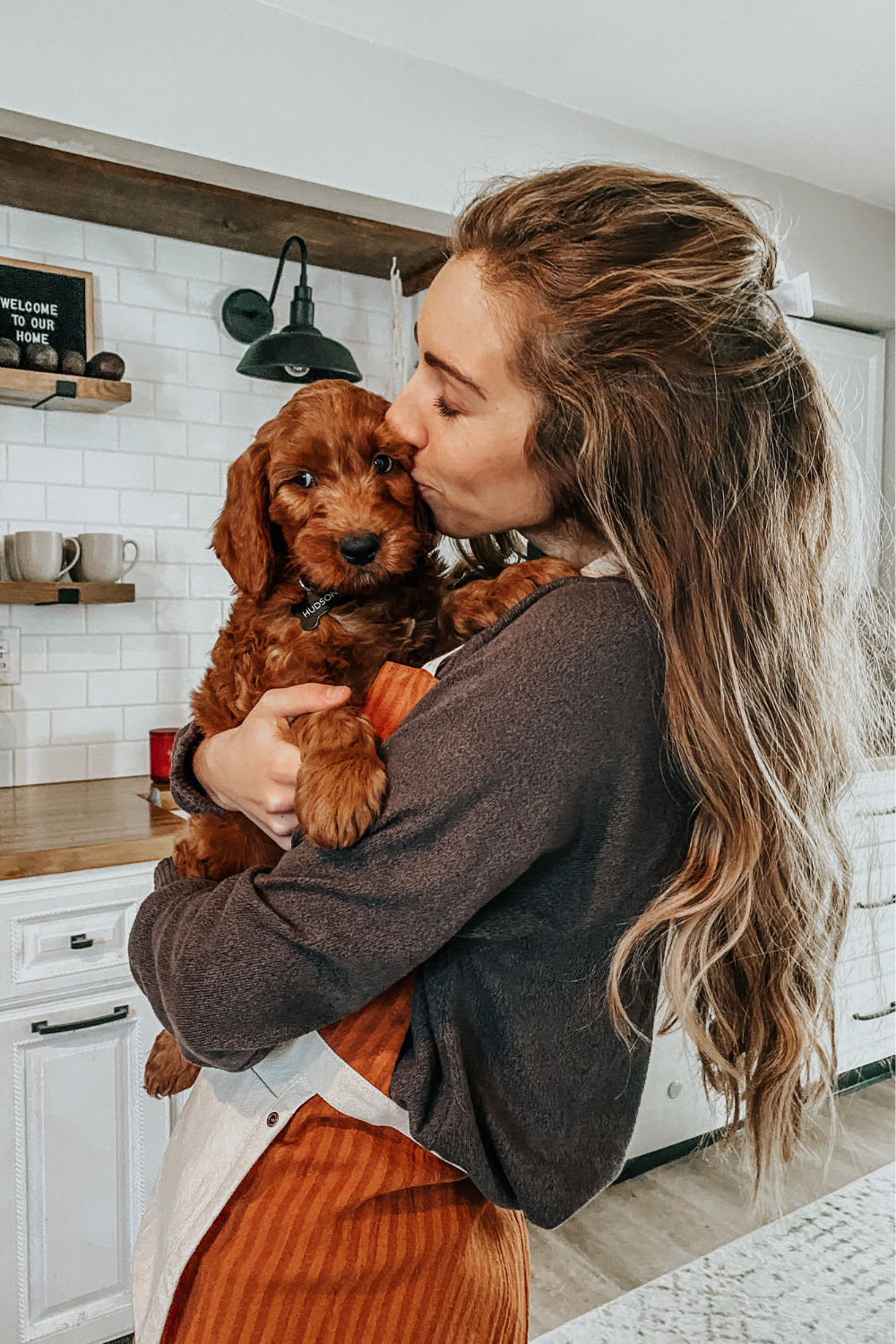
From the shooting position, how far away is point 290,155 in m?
2.25

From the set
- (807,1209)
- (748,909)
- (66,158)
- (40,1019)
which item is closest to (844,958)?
(807,1209)

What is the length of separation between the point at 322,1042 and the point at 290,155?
6.66 ft

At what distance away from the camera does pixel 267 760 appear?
3.08ft

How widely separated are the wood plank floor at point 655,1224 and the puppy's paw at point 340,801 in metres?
1.84

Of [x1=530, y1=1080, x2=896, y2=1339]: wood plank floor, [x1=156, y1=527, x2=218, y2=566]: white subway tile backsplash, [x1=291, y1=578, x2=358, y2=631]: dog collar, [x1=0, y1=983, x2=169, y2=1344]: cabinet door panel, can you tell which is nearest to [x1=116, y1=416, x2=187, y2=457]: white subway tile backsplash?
[x1=156, y1=527, x2=218, y2=566]: white subway tile backsplash

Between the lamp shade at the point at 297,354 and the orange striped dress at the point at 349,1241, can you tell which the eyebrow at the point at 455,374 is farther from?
the lamp shade at the point at 297,354

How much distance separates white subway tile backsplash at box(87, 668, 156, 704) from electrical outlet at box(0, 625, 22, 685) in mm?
182

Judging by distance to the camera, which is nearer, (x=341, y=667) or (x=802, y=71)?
(x=341, y=667)

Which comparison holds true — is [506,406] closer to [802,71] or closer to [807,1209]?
[802,71]

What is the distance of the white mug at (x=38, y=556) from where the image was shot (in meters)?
2.39

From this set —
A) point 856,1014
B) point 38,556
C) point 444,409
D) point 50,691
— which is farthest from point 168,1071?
point 856,1014

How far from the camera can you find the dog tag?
42.4 inches

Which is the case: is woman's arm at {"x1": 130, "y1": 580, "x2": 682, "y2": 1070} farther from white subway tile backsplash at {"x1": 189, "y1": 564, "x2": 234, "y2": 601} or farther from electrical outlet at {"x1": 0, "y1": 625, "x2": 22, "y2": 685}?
white subway tile backsplash at {"x1": 189, "y1": 564, "x2": 234, "y2": 601}

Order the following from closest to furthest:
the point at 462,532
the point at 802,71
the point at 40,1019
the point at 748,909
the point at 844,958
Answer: the point at 748,909 → the point at 462,532 → the point at 40,1019 → the point at 802,71 → the point at 844,958
